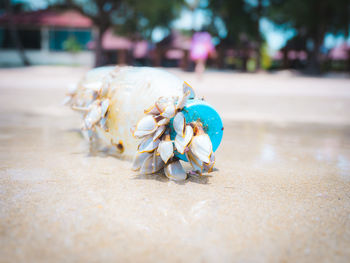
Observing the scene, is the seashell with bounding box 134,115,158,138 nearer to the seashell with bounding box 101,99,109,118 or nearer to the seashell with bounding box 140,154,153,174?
the seashell with bounding box 140,154,153,174

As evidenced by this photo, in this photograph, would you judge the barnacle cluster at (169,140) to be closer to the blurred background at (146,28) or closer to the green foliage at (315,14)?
the blurred background at (146,28)

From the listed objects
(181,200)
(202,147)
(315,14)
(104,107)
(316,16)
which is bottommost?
(181,200)

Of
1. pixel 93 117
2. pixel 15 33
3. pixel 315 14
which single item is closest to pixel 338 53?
pixel 315 14

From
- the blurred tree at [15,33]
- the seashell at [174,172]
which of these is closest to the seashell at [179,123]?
the seashell at [174,172]

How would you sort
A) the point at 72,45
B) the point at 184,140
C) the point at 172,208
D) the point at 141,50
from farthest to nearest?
1. the point at 141,50
2. the point at 72,45
3. the point at 184,140
4. the point at 172,208

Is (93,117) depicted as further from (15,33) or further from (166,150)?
(15,33)

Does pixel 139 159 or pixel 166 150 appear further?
pixel 139 159
